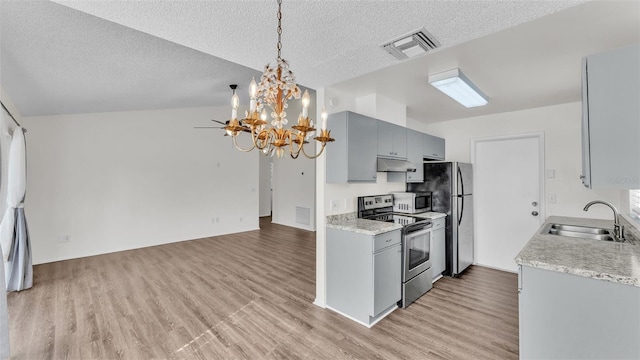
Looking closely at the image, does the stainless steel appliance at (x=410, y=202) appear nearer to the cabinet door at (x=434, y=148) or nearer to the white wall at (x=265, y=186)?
the cabinet door at (x=434, y=148)

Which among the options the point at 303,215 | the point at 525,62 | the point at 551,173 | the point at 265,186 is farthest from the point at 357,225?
the point at 265,186

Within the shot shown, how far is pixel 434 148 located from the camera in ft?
13.5

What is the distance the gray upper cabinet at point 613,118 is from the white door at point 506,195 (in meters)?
2.87

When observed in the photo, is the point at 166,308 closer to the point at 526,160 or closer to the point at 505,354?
the point at 505,354

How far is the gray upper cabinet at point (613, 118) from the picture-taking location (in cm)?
128

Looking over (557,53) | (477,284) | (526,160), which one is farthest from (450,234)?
(557,53)

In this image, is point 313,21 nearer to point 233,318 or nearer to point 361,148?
point 361,148

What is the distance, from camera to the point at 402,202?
3527 mm

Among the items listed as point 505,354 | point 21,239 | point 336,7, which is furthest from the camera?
point 21,239

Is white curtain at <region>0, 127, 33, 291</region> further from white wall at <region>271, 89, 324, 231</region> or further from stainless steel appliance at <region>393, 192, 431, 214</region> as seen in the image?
stainless steel appliance at <region>393, 192, 431, 214</region>

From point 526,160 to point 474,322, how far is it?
8.75 feet

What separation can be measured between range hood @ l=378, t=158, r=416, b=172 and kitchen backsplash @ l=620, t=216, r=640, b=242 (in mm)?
1912

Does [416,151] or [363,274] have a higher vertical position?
[416,151]

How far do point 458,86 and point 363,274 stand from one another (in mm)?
2136
